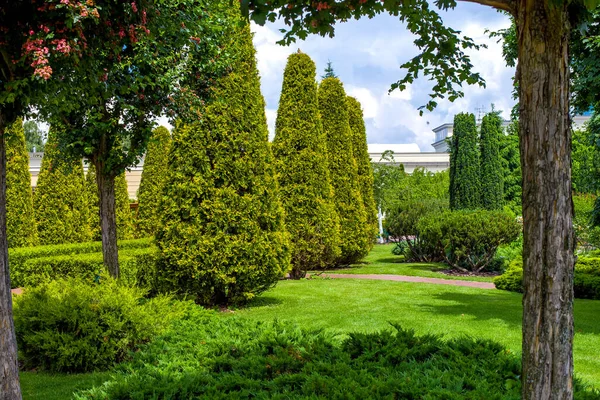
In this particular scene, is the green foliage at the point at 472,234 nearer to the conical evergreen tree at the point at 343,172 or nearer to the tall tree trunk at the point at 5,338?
the conical evergreen tree at the point at 343,172

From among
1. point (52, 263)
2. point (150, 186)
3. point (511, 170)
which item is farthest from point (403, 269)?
point (511, 170)

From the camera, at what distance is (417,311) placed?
9.14 m

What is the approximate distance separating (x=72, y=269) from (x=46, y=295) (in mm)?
5632

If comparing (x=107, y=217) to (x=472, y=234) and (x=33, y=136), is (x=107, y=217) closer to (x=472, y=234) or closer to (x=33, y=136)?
(x=472, y=234)

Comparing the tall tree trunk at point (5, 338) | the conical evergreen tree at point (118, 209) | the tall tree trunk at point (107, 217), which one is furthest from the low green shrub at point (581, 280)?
the conical evergreen tree at point (118, 209)

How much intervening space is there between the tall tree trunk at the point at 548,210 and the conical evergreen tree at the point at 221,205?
6.81 metres

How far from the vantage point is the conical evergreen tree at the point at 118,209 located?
1875 cm

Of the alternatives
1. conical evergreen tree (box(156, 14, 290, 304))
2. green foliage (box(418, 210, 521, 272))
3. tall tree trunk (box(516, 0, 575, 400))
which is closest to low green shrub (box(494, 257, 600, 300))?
green foliage (box(418, 210, 521, 272))

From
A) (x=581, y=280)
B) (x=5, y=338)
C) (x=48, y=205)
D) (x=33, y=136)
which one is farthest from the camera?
(x=33, y=136)

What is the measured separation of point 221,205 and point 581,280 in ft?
24.1

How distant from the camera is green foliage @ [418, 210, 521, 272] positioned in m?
14.5

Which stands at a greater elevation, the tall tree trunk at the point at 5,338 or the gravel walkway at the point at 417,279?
the tall tree trunk at the point at 5,338

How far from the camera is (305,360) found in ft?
14.5

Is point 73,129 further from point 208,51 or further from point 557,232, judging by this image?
point 557,232
